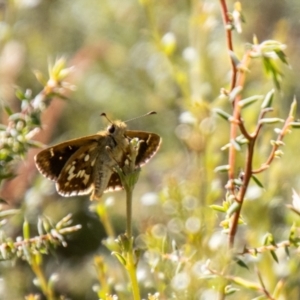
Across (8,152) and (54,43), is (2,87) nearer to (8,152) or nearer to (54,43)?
(54,43)

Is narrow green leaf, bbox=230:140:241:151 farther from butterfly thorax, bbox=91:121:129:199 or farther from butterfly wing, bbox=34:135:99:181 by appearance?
butterfly wing, bbox=34:135:99:181

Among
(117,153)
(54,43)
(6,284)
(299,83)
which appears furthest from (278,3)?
(117,153)

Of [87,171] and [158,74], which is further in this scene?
[158,74]

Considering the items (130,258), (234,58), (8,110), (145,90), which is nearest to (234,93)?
(234,58)

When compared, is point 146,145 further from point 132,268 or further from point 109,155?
point 132,268

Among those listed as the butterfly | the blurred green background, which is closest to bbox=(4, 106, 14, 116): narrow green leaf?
the butterfly

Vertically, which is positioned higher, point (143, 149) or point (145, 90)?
point (143, 149)
